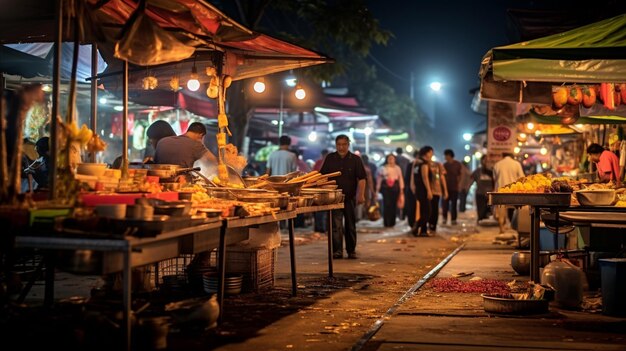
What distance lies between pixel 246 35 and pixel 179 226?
395cm

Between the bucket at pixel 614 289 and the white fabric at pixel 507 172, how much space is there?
10915 millimetres

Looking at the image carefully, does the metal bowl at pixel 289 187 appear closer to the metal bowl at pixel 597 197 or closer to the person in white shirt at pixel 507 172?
the metal bowl at pixel 597 197

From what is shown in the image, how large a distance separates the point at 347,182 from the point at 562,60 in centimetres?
602

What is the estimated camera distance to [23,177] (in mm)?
12984

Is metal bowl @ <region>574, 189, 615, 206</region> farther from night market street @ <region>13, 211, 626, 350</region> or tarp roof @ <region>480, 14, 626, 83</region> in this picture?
tarp roof @ <region>480, 14, 626, 83</region>

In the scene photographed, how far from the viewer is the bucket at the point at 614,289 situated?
8.37 meters

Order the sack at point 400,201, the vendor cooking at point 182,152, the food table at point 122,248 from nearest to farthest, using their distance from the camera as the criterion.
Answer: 1. the food table at point 122,248
2. the vendor cooking at point 182,152
3. the sack at point 400,201

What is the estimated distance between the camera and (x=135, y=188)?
7.35 meters

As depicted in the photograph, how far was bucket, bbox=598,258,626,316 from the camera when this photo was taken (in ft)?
27.5

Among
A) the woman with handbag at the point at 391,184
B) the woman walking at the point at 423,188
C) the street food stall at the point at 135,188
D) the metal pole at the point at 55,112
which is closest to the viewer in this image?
the street food stall at the point at 135,188

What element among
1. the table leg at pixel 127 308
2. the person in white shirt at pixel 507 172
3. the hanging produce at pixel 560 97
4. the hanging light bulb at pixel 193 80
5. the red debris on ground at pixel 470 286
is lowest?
the red debris on ground at pixel 470 286

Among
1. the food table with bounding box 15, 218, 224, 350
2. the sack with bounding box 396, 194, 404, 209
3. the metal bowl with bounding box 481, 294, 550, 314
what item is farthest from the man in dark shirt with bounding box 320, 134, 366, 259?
the sack with bounding box 396, 194, 404, 209

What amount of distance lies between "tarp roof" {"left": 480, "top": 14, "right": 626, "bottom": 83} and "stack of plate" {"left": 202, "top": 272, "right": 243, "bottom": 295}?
160 inches

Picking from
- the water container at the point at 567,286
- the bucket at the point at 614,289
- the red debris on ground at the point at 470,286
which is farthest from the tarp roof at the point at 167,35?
the bucket at the point at 614,289
